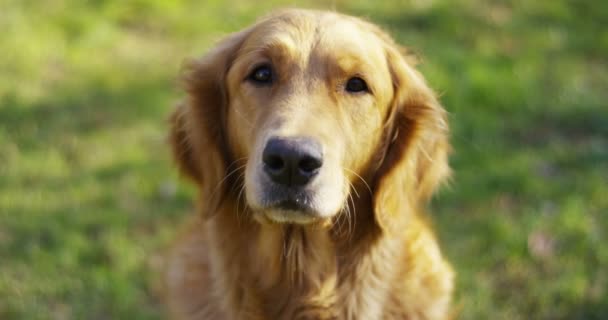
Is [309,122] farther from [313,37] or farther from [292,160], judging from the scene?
[313,37]

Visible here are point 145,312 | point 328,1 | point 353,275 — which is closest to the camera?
point 353,275

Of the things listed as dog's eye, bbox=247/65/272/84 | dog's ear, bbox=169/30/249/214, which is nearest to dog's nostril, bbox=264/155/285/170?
dog's eye, bbox=247/65/272/84

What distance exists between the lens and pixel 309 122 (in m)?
3.01

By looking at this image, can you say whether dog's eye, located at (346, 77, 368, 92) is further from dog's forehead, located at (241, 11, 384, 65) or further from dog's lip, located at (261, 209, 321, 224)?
dog's lip, located at (261, 209, 321, 224)

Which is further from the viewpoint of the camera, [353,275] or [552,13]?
[552,13]

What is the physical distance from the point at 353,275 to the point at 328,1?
15.7ft

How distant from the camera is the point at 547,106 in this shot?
6324 mm

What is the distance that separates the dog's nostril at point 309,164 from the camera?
112 inches

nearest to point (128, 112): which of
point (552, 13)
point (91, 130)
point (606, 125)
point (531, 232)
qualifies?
point (91, 130)

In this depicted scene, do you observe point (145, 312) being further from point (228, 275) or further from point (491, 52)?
point (491, 52)

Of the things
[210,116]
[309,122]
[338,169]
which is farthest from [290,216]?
[210,116]

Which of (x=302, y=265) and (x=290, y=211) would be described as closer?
(x=290, y=211)

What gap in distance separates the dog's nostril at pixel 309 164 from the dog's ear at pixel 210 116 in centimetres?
75

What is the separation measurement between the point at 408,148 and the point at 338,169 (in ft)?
1.97
